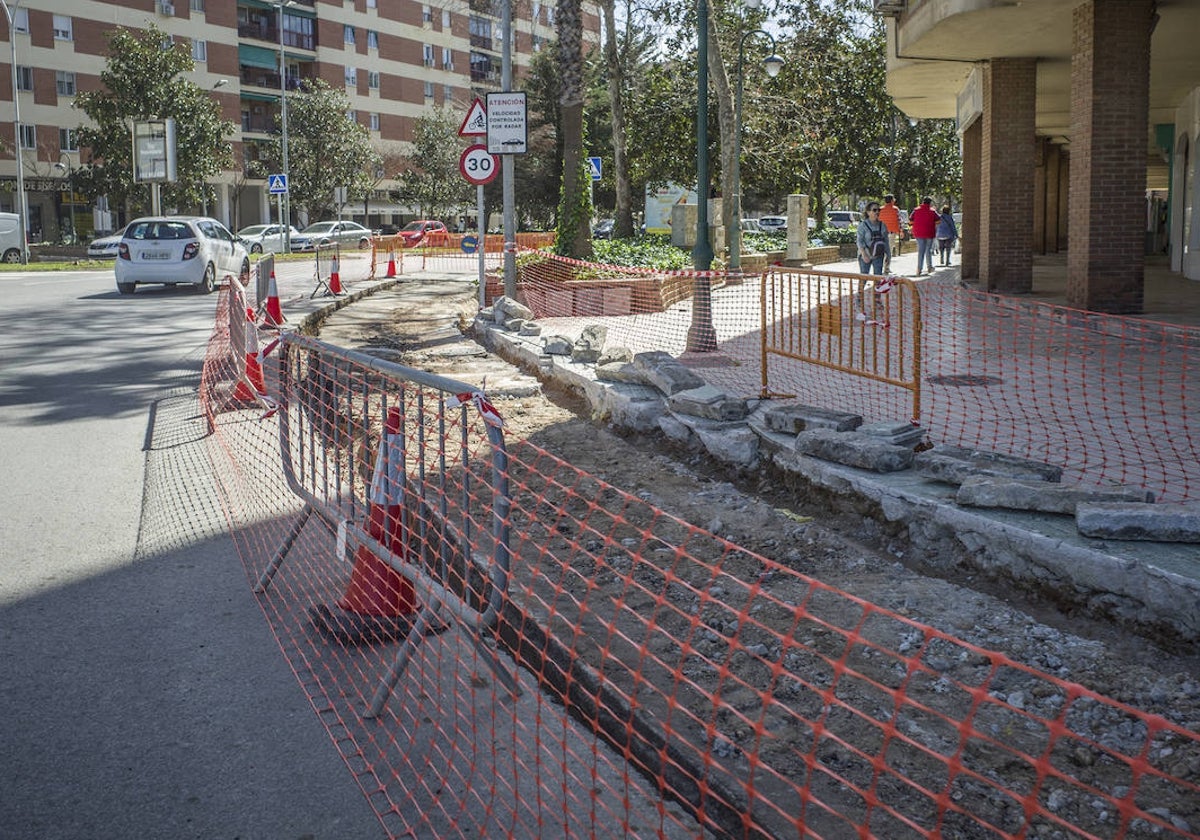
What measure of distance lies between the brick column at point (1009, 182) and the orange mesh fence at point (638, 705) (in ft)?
53.0

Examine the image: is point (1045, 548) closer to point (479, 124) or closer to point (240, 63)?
point (479, 124)

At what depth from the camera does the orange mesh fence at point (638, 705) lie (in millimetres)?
3350

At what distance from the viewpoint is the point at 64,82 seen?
54906 millimetres

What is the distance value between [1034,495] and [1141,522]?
0.56 m

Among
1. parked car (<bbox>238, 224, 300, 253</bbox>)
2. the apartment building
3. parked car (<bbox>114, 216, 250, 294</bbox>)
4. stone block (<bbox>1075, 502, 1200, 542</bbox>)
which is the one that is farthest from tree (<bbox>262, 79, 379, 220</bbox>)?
stone block (<bbox>1075, 502, 1200, 542</bbox>)

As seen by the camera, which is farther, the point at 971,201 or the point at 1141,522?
Answer: the point at 971,201

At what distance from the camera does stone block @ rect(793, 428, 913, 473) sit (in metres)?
6.51

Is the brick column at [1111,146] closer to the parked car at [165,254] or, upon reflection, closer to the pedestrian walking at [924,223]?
the pedestrian walking at [924,223]

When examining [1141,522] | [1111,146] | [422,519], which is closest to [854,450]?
[1141,522]

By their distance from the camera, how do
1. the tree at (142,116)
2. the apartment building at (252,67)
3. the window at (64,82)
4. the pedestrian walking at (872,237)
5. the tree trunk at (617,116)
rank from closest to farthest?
1. the pedestrian walking at (872,237)
2. the tree trunk at (617,116)
3. the tree at (142,116)
4. the apartment building at (252,67)
5. the window at (64,82)

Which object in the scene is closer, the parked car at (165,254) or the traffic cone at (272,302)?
the traffic cone at (272,302)

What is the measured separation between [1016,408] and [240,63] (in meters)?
62.1

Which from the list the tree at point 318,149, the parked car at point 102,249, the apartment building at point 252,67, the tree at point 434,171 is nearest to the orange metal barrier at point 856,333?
the apartment building at point 252,67

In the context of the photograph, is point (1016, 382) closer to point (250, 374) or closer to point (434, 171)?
point (250, 374)
